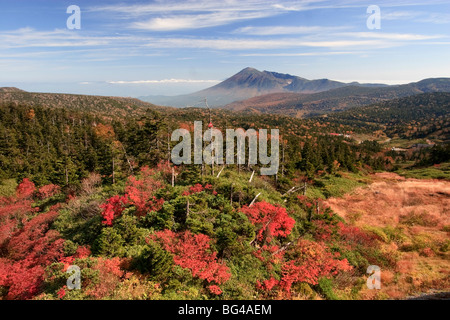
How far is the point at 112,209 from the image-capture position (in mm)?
21438

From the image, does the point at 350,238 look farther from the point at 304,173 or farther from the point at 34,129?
the point at 34,129

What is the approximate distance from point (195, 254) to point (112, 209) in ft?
30.7

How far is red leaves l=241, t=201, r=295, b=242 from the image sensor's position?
2317 cm

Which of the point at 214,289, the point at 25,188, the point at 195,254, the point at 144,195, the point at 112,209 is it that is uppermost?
the point at 144,195

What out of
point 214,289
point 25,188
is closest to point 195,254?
point 214,289

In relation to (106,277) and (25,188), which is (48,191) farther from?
(106,277)

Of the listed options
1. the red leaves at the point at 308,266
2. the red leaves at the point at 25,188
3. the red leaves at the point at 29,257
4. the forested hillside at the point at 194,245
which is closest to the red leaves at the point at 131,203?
the forested hillside at the point at 194,245

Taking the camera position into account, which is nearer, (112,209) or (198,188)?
(112,209)

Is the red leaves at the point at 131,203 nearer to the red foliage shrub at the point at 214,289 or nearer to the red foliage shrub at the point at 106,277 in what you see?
the red foliage shrub at the point at 106,277

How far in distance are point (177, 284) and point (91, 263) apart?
5.87m

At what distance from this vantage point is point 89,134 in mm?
80688

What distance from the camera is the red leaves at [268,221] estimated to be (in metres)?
23.2

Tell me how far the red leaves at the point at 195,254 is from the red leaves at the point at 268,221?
6432 millimetres
